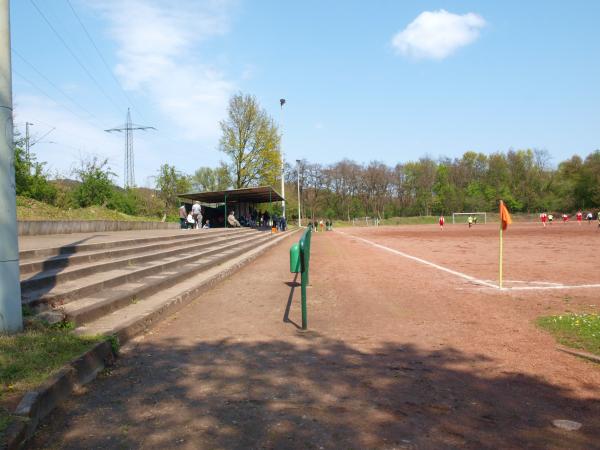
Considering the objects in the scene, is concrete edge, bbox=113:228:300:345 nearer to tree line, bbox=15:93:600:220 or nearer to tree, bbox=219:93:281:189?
tree, bbox=219:93:281:189

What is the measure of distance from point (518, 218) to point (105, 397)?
299ft

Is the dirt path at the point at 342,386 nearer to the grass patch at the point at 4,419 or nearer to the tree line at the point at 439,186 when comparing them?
the grass patch at the point at 4,419

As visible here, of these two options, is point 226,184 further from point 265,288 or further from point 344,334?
point 344,334

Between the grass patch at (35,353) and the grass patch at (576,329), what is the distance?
5.21m

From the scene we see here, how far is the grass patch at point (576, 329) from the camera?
5.23 metres

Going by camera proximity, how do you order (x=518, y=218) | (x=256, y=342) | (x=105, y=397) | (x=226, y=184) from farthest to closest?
(x=518, y=218) < (x=226, y=184) < (x=256, y=342) < (x=105, y=397)

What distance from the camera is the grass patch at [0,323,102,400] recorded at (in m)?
3.53

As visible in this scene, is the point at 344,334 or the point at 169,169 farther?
the point at 169,169

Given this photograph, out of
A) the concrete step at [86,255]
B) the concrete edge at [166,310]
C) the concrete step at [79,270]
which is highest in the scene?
the concrete step at [86,255]

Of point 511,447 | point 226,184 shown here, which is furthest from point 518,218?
point 511,447

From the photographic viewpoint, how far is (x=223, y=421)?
10.9 feet

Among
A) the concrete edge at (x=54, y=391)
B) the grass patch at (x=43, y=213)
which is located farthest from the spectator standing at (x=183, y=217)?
the concrete edge at (x=54, y=391)

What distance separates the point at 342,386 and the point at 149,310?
3.49m

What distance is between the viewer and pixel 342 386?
13.2 feet
